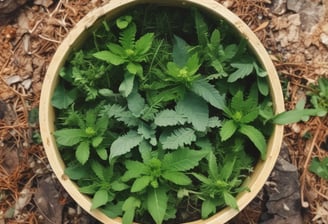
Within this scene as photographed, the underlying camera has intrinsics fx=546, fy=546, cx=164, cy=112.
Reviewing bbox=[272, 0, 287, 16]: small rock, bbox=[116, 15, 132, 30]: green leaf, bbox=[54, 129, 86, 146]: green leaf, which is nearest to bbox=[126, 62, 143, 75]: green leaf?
bbox=[116, 15, 132, 30]: green leaf

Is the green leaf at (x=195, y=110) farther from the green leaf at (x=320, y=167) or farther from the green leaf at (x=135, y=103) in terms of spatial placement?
the green leaf at (x=320, y=167)

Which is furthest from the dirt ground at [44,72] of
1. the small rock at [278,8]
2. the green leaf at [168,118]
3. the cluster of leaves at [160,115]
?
the green leaf at [168,118]

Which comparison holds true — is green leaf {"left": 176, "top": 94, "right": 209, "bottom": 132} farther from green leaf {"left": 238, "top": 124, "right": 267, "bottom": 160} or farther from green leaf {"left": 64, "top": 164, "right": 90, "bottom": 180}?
green leaf {"left": 64, "top": 164, "right": 90, "bottom": 180}

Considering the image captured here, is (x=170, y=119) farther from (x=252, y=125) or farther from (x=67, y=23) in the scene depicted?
(x=67, y=23)

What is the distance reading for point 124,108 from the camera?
4.98 ft

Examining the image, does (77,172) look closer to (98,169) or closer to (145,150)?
(98,169)

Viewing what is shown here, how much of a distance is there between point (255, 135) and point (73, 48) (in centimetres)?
56

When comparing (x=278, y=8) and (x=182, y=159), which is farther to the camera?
(x=278, y=8)

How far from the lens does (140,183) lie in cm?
145

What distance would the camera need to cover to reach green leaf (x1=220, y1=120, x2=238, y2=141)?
58.0 inches

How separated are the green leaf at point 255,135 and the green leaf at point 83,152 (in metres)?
0.42

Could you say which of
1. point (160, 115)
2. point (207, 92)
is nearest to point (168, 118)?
point (160, 115)

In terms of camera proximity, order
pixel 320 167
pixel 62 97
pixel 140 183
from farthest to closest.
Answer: pixel 320 167 < pixel 62 97 < pixel 140 183

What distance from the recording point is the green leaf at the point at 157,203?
57.1 inches
